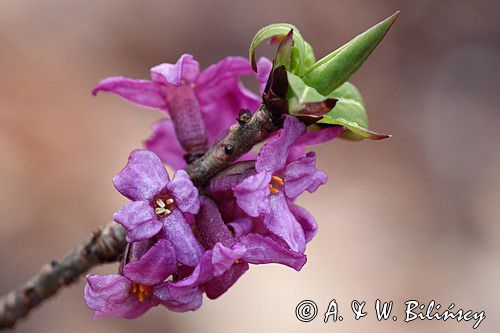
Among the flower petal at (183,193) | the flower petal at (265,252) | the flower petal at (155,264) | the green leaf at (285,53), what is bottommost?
the flower petal at (155,264)

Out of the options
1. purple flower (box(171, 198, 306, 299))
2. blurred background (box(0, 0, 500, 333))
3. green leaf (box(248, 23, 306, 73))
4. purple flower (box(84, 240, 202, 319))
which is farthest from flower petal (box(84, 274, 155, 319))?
blurred background (box(0, 0, 500, 333))

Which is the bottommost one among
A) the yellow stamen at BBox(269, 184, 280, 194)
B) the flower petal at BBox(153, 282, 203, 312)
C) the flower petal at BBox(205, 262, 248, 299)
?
the flower petal at BBox(153, 282, 203, 312)

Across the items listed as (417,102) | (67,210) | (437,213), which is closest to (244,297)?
(67,210)

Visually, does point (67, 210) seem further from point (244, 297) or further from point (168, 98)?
point (168, 98)

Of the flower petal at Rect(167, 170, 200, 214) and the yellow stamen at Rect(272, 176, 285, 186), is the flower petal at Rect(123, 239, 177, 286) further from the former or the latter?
the yellow stamen at Rect(272, 176, 285, 186)

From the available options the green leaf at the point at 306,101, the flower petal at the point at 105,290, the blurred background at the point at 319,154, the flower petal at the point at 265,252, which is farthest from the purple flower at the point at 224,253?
the blurred background at the point at 319,154

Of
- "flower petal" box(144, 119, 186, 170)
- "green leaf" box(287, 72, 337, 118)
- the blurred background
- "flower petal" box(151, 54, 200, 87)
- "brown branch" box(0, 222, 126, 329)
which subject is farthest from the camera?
the blurred background

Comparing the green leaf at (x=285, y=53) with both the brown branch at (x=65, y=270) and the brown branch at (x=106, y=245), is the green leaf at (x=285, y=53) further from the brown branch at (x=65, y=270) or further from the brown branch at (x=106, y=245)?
the brown branch at (x=65, y=270)
